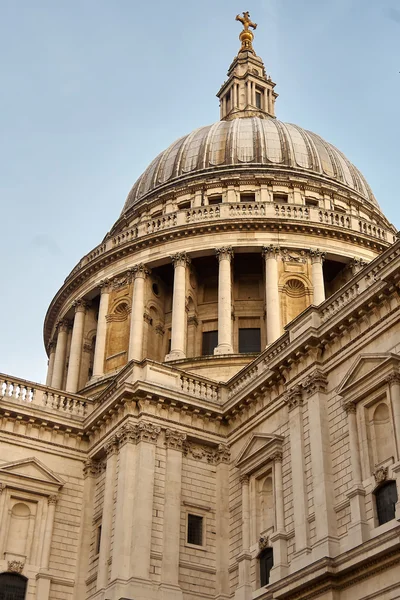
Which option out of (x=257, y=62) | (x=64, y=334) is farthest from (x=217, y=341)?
(x=257, y=62)

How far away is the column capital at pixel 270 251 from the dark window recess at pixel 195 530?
57.5ft

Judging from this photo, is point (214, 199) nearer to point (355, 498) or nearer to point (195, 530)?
point (195, 530)

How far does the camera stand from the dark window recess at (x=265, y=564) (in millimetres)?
26109

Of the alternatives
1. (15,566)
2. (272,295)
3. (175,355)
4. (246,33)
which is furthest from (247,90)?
(15,566)

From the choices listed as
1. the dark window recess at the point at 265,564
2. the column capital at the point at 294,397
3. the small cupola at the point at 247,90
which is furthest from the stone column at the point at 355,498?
the small cupola at the point at 247,90

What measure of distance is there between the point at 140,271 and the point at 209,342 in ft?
17.2

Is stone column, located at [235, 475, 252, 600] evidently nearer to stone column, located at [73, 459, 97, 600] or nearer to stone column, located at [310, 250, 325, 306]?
stone column, located at [73, 459, 97, 600]

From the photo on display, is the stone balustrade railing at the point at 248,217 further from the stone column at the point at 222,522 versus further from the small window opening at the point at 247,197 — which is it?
the stone column at the point at 222,522

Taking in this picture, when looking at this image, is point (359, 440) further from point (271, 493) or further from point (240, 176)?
point (240, 176)

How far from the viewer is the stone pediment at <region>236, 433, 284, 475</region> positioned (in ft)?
89.9

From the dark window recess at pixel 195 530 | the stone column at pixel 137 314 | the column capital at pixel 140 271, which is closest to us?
the dark window recess at pixel 195 530

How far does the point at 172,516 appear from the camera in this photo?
91.1 feet

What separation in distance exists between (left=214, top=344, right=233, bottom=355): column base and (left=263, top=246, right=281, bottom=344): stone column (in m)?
1.97

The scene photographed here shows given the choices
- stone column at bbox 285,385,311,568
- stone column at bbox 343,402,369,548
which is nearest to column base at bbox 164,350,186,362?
stone column at bbox 285,385,311,568
